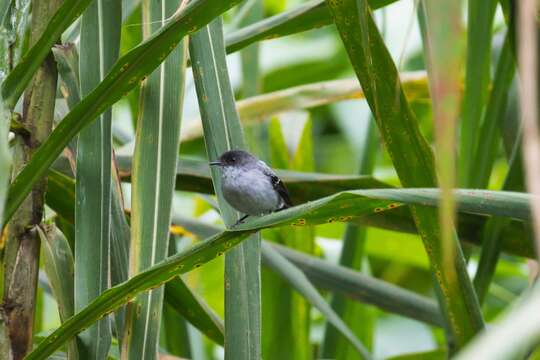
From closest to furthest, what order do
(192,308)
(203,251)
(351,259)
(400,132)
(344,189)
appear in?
(203,251) < (400,132) < (192,308) < (344,189) < (351,259)

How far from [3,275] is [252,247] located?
1.58 ft

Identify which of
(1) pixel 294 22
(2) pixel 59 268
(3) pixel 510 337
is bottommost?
(3) pixel 510 337

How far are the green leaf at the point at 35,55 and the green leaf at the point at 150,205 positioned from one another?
207mm

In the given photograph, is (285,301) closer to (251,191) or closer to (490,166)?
(251,191)

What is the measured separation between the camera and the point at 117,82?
1.43 m

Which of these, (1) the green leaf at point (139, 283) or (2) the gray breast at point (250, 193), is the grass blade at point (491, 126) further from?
(1) the green leaf at point (139, 283)

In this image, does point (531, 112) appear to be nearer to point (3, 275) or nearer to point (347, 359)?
point (3, 275)

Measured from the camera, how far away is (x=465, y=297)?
1.55 m

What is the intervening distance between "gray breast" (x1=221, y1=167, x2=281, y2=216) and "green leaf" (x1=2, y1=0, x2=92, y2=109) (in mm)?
1385

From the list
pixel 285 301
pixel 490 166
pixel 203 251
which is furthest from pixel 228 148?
pixel 285 301

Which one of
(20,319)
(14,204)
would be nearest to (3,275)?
(20,319)

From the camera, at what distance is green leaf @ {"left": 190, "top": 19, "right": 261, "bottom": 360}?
57.9 inches

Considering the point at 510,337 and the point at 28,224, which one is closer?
the point at 510,337

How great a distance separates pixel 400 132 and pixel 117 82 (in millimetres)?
518
